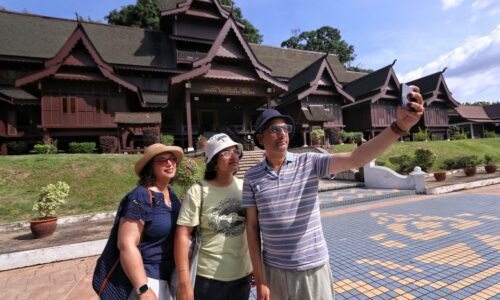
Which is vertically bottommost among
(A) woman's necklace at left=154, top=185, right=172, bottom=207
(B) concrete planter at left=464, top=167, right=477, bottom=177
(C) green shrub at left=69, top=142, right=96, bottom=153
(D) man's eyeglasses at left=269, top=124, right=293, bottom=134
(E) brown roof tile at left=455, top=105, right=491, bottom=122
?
(B) concrete planter at left=464, top=167, right=477, bottom=177

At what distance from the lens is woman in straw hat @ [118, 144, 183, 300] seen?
171 cm

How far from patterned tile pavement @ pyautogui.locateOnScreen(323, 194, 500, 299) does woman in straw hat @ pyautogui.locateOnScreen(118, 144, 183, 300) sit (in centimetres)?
232

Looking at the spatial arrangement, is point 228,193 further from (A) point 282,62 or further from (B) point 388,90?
(A) point 282,62

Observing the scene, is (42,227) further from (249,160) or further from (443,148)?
(443,148)

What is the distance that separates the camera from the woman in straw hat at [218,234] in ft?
6.02

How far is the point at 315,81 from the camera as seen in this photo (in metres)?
20.4

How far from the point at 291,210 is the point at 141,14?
127 ft

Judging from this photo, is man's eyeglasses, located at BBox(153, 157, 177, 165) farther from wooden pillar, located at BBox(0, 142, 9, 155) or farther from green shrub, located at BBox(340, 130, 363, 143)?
green shrub, located at BBox(340, 130, 363, 143)

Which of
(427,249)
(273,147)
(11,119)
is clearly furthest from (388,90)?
(11,119)

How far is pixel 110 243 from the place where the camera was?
6.13 ft

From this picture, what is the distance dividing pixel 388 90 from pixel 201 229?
25.3m

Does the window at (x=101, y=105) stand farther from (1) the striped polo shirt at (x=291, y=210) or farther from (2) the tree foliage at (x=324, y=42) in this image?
(2) the tree foliage at (x=324, y=42)

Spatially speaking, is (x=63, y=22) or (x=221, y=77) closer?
(x=221, y=77)

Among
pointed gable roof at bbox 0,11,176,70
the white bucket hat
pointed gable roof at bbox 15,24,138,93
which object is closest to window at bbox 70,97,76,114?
pointed gable roof at bbox 15,24,138,93
